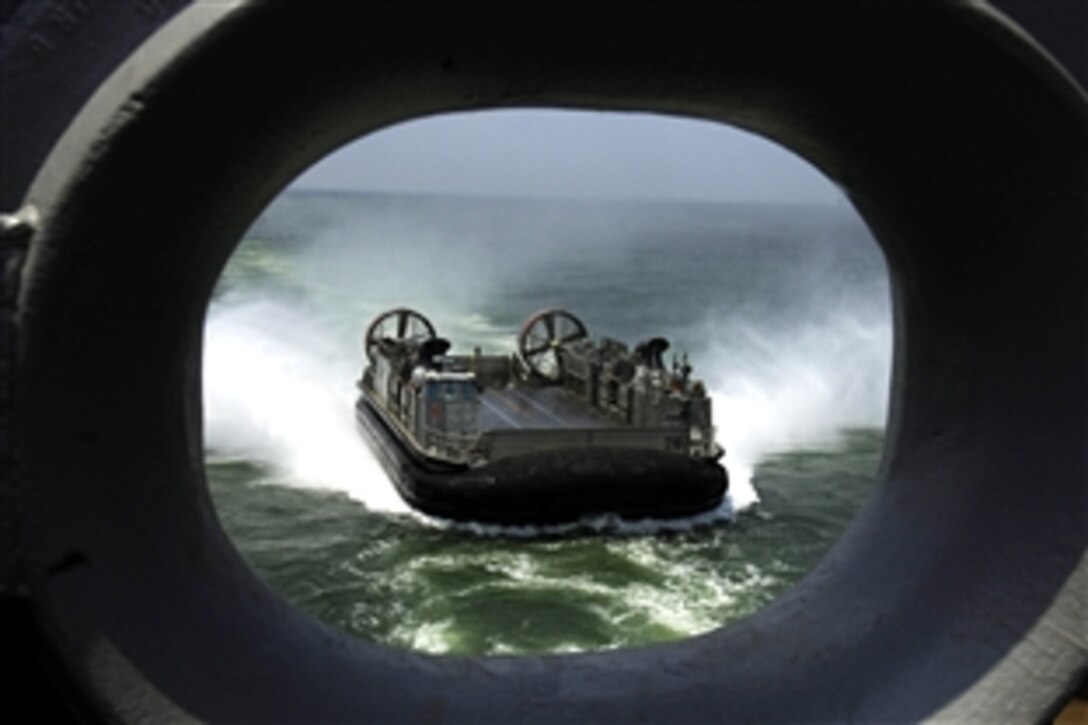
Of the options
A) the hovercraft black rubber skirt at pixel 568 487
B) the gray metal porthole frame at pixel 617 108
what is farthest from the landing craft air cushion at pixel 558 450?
the gray metal porthole frame at pixel 617 108

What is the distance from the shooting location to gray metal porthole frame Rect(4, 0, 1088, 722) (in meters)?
1.20

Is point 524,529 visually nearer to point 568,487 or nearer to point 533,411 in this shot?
point 568,487

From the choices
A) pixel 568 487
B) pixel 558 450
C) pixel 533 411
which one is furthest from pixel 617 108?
pixel 533 411

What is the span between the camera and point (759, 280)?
46.7 metres

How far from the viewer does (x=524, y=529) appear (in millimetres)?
12477

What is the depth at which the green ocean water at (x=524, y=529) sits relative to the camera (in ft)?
36.1

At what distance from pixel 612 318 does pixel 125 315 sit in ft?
111

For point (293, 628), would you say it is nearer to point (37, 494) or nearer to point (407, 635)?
point (37, 494)

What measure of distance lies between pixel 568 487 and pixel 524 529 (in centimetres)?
64

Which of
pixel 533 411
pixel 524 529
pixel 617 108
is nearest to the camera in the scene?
pixel 617 108

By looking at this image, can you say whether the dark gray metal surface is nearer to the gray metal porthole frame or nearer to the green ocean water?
the green ocean water

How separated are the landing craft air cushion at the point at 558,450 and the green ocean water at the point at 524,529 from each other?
28cm

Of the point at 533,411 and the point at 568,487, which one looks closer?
the point at 568,487

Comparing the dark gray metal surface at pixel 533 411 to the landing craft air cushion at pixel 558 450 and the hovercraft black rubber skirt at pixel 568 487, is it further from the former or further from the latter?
the hovercraft black rubber skirt at pixel 568 487
